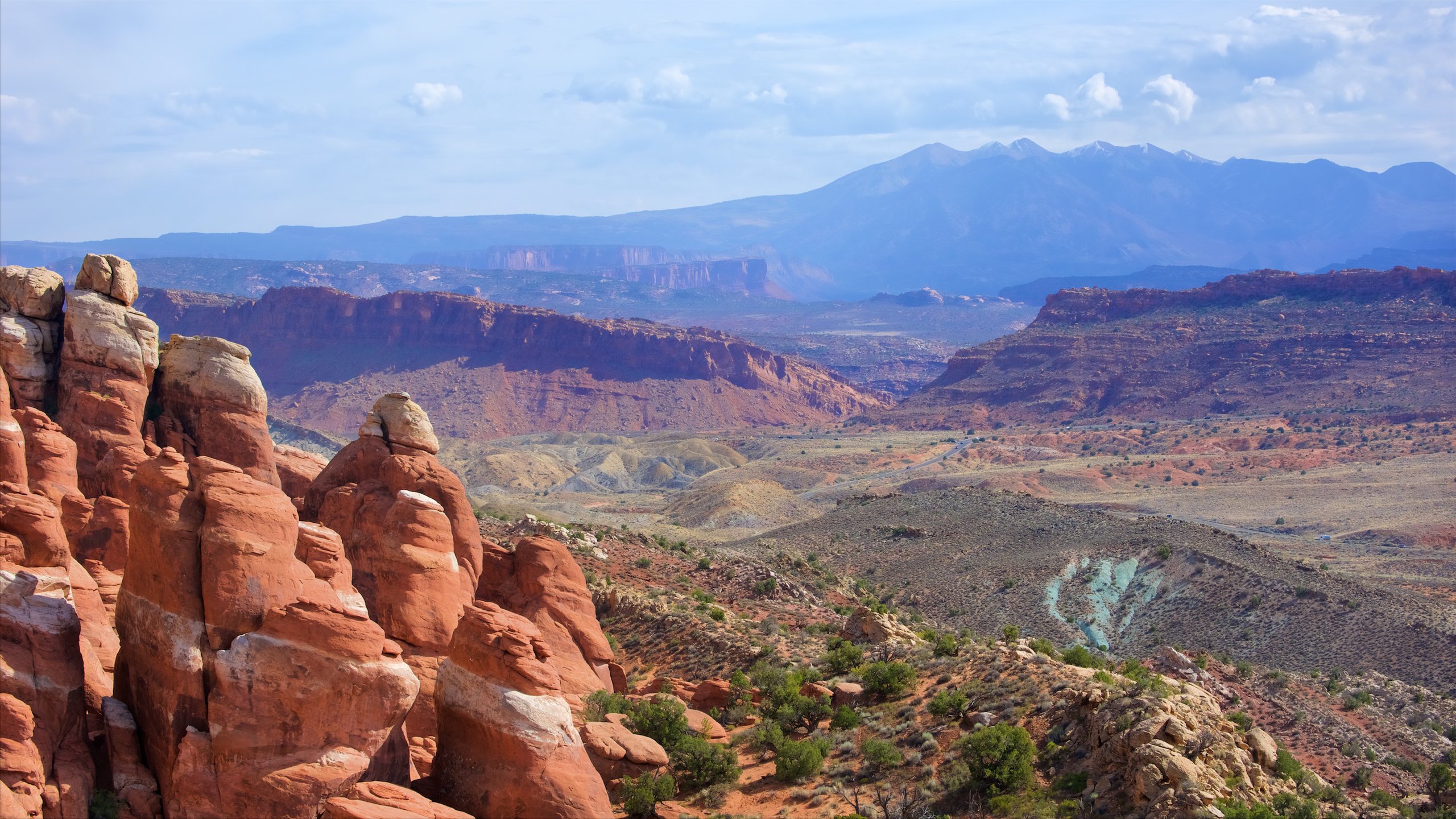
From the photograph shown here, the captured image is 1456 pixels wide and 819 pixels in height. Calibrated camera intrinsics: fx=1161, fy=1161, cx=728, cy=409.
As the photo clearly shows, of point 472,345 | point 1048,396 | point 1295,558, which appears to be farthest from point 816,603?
point 472,345

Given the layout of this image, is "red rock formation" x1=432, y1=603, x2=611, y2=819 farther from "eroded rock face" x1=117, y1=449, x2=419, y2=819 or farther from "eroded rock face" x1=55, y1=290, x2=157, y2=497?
"eroded rock face" x1=55, y1=290, x2=157, y2=497

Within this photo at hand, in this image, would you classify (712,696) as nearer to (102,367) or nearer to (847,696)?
(847,696)

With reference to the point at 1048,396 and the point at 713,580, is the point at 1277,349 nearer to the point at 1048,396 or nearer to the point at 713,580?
the point at 1048,396

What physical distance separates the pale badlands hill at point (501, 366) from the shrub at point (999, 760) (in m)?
138

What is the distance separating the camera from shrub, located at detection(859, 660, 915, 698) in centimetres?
2764

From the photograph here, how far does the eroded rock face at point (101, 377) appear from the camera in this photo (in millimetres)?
27062

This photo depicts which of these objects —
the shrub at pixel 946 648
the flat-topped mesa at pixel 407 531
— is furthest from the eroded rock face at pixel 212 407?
the shrub at pixel 946 648

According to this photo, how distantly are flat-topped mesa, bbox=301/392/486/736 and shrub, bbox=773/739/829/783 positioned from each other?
712cm

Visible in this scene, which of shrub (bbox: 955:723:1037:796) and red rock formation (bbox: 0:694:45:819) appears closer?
red rock formation (bbox: 0:694:45:819)

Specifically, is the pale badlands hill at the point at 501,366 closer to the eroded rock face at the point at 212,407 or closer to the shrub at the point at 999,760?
the eroded rock face at the point at 212,407

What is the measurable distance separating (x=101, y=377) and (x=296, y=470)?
575 centimetres

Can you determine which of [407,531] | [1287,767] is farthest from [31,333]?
[1287,767]

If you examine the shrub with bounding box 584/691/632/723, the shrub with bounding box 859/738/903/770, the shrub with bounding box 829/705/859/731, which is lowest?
the shrub with bounding box 829/705/859/731

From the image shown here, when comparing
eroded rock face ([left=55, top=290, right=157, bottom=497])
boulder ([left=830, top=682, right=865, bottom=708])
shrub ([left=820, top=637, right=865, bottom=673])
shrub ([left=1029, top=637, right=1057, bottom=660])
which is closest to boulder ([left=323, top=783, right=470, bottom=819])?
boulder ([left=830, top=682, right=865, bottom=708])
